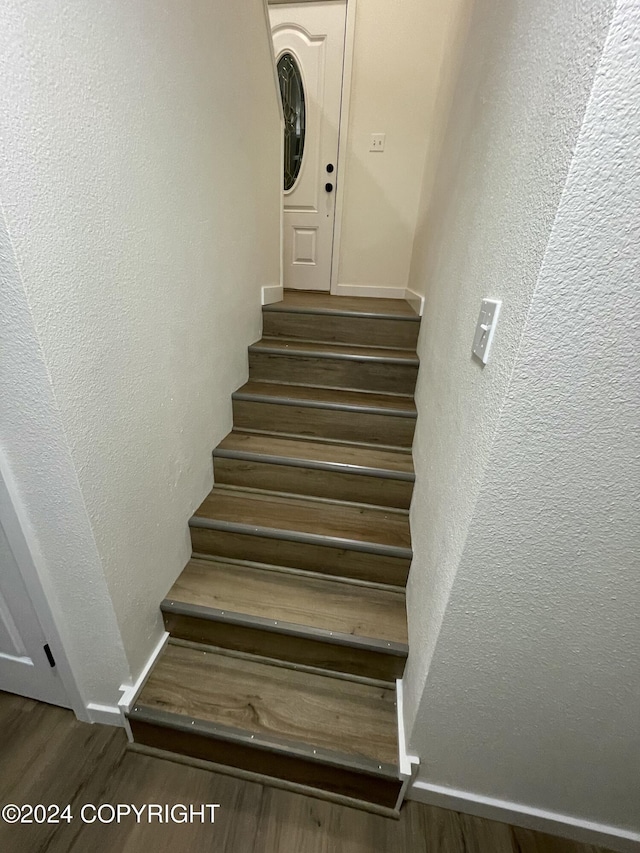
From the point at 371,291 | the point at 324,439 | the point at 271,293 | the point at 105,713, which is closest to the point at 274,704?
the point at 105,713

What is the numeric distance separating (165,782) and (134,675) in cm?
31

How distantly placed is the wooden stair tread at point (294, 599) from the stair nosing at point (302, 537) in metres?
0.16

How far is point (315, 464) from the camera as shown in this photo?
1.54 m

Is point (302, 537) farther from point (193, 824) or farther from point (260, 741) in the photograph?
point (193, 824)

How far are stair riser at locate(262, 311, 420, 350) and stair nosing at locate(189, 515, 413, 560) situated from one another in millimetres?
1162

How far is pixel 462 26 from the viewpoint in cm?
159

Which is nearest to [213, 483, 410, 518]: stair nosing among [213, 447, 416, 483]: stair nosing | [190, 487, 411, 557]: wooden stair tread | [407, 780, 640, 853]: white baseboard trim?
[190, 487, 411, 557]: wooden stair tread

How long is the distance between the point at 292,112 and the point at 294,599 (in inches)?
132

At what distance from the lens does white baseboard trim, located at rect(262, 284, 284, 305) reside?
2119 millimetres

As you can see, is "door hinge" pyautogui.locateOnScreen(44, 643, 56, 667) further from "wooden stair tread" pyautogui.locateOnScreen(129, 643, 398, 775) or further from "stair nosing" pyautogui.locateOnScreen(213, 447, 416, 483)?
"stair nosing" pyautogui.locateOnScreen(213, 447, 416, 483)

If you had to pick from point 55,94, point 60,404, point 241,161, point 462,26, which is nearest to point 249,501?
point 60,404

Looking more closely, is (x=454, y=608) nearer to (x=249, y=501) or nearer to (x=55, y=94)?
(x=249, y=501)

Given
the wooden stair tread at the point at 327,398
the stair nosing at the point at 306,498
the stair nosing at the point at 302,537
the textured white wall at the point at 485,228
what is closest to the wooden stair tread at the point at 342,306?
the wooden stair tread at the point at 327,398
